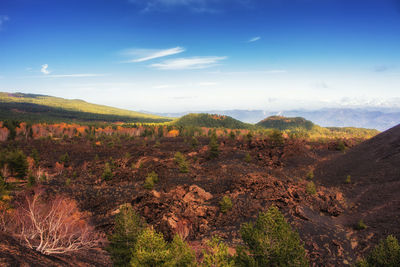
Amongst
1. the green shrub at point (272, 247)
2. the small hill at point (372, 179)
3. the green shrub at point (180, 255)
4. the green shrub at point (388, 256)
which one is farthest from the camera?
the small hill at point (372, 179)

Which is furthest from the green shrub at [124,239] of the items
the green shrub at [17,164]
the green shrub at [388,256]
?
the green shrub at [17,164]

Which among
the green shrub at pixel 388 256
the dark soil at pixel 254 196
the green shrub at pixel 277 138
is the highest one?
the green shrub at pixel 277 138

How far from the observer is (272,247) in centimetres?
1415

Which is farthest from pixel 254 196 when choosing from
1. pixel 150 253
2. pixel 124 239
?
pixel 150 253

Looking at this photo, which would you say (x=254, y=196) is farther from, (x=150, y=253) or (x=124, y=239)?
(x=150, y=253)

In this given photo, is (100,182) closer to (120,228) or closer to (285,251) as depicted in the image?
(120,228)

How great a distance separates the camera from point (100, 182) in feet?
157

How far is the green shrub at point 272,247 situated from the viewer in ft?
45.9

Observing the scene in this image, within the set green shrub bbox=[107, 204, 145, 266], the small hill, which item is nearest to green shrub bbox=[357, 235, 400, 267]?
the small hill

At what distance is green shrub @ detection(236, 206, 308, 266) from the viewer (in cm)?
1399

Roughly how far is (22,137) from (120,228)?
142 metres

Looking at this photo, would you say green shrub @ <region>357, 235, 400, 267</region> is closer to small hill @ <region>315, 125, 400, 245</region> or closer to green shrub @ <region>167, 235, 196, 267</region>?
small hill @ <region>315, 125, 400, 245</region>

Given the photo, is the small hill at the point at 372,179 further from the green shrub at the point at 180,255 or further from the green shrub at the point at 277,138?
the green shrub at the point at 180,255

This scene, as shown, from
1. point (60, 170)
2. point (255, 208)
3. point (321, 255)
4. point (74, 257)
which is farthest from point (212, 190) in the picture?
point (60, 170)
